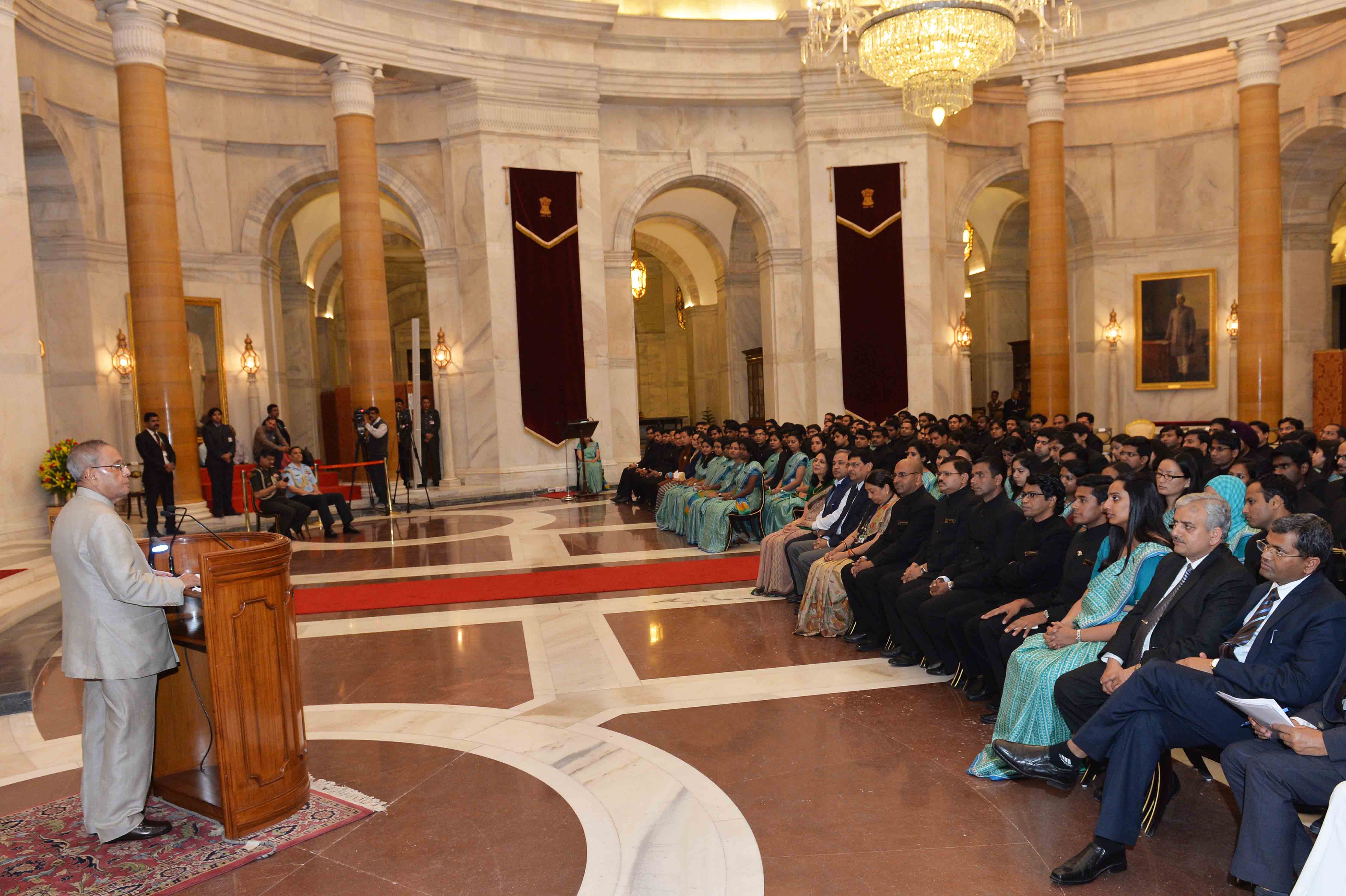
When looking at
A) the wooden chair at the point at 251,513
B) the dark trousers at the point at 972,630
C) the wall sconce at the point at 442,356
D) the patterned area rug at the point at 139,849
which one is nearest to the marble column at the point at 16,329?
the wooden chair at the point at 251,513

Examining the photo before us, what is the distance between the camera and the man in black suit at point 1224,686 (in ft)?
11.1

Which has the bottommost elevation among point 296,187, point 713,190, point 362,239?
point 362,239

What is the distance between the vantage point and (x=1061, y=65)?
674 inches

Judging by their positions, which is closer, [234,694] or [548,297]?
[234,694]

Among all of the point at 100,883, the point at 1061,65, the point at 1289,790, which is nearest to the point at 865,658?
the point at 1289,790

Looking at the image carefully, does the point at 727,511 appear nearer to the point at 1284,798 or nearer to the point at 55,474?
the point at 55,474

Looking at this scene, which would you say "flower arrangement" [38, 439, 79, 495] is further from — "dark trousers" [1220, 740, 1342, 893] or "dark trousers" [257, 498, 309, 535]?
"dark trousers" [1220, 740, 1342, 893]

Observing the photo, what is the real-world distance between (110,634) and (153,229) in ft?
34.4

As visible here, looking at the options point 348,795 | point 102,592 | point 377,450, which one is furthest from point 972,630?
point 377,450

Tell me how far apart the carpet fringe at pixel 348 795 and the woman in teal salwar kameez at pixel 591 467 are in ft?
39.8

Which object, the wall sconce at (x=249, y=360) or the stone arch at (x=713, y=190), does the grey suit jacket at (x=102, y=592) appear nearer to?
the wall sconce at (x=249, y=360)

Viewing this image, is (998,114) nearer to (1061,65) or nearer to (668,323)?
(1061,65)

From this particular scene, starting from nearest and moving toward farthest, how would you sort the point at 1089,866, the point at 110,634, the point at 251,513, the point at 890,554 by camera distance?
1. the point at 1089,866
2. the point at 110,634
3. the point at 890,554
4. the point at 251,513

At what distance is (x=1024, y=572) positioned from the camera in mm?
5273
